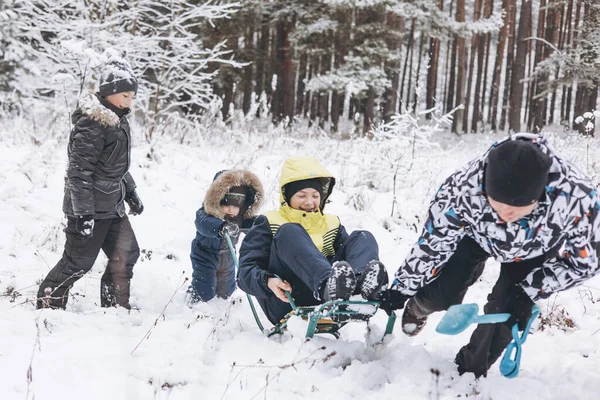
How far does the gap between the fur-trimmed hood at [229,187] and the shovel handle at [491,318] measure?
2466 millimetres

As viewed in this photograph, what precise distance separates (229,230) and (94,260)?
3.34 feet

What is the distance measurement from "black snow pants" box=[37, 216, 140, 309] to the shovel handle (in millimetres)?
2643

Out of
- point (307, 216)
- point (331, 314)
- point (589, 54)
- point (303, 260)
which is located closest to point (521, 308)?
point (331, 314)

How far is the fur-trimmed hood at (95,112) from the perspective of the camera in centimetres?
348

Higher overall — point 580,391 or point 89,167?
point 89,167

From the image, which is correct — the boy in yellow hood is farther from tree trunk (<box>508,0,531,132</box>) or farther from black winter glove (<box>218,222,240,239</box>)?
tree trunk (<box>508,0,531,132</box>)

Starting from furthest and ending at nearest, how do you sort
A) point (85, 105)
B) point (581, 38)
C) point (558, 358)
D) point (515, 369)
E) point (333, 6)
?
point (333, 6), point (581, 38), point (85, 105), point (558, 358), point (515, 369)

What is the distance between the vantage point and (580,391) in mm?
2535

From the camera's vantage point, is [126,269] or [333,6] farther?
[333,6]

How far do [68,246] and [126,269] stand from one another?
47 cm

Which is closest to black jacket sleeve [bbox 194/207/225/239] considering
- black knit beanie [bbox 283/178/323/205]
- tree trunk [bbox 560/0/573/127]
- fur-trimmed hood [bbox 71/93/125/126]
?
black knit beanie [bbox 283/178/323/205]

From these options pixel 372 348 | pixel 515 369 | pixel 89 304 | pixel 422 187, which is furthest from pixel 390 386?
pixel 422 187

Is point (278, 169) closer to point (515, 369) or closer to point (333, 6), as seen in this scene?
point (515, 369)

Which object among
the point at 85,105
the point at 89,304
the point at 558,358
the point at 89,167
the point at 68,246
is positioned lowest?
the point at 89,304
